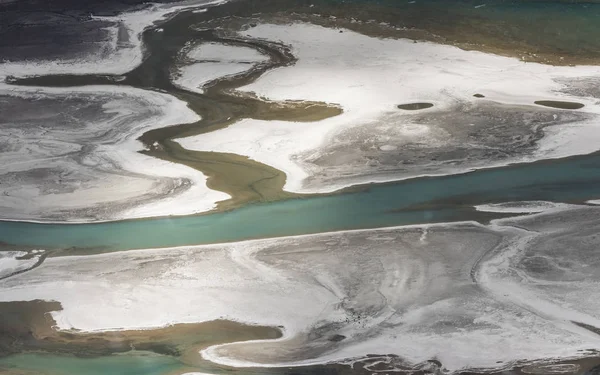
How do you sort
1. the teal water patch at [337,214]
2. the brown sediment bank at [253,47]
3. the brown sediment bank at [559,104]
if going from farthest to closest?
the brown sediment bank at [559,104]
the brown sediment bank at [253,47]
the teal water patch at [337,214]

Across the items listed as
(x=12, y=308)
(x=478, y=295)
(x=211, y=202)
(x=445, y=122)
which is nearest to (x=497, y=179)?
(x=445, y=122)

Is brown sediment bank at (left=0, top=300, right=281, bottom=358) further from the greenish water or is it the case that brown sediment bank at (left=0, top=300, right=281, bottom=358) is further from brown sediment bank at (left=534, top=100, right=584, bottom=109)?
brown sediment bank at (left=534, top=100, right=584, bottom=109)

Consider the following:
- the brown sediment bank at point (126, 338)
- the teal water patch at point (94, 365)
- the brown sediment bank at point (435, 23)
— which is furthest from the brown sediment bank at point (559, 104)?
the teal water patch at point (94, 365)

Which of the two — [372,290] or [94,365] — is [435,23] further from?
[94,365]

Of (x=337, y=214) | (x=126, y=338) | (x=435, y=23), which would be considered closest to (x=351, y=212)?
(x=337, y=214)

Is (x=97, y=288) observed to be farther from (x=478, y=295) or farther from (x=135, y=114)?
(x=135, y=114)

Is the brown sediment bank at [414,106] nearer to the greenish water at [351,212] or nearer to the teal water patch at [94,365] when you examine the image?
the greenish water at [351,212]
